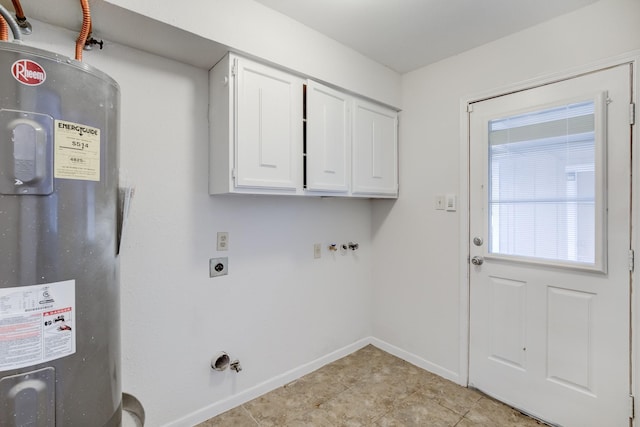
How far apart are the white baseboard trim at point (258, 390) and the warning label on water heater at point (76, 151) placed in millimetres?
1567

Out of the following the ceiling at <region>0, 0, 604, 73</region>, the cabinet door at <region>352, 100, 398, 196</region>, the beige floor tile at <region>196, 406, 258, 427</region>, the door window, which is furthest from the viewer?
the cabinet door at <region>352, 100, 398, 196</region>

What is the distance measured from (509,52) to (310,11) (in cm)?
133

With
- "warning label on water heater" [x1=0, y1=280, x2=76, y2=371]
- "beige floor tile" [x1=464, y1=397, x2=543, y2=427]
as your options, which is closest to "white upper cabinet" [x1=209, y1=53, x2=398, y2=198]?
"warning label on water heater" [x1=0, y1=280, x2=76, y2=371]

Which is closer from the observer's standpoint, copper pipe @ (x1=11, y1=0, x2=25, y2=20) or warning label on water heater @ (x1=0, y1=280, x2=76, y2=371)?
warning label on water heater @ (x1=0, y1=280, x2=76, y2=371)

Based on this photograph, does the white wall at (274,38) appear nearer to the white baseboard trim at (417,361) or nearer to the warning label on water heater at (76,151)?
the warning label on water heater at (76,151)

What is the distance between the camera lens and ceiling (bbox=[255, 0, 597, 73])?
169cm

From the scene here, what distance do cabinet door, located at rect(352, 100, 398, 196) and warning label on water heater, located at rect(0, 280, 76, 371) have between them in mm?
1728

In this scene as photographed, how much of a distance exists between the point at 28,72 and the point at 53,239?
443 millimetres

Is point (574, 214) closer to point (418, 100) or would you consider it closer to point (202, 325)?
point (418, 100)

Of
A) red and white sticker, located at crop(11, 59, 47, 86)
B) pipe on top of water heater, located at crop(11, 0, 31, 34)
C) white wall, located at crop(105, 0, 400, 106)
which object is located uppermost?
white wall, located at crop(105, 0, 400, 106)

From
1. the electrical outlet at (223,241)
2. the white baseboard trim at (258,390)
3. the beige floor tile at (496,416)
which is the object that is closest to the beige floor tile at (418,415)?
the beige floor tile at (496,416)

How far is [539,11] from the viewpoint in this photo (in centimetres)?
172

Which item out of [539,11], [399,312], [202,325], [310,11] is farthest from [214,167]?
[539,11]

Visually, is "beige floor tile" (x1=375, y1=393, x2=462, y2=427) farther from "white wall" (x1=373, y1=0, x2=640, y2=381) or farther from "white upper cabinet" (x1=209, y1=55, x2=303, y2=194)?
"white upper cabinet" (x1=209, y1=55, x2=303, y2=194)
